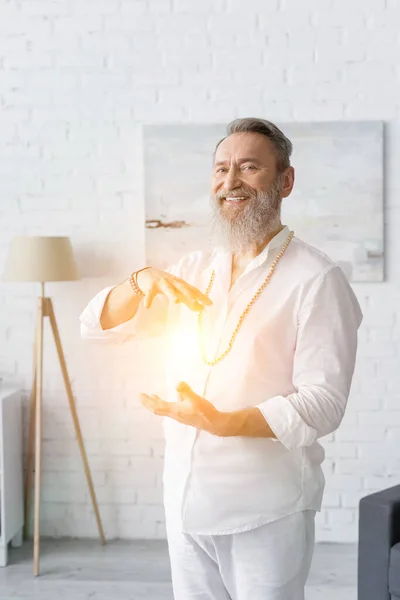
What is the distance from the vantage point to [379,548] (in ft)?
7.66

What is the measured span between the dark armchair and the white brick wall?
1.00 metres

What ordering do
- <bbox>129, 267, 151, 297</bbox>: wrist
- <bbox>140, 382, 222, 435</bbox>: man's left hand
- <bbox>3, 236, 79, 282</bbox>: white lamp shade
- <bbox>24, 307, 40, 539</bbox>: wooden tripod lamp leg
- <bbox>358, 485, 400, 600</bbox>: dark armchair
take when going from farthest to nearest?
<bbox>24, 307, 40, 539</bbox>: wooden tripod lamp leg
<bbox>3, 236, 79, 282</bbox>: white lamp shade
<bbox>358, 485, 400, 600</bbox>: dark armchair
<bbox>129, 267, 151, 297</bbox>: wrist
<bbox>140, 382, 222, 435</bbox>: man's left hand

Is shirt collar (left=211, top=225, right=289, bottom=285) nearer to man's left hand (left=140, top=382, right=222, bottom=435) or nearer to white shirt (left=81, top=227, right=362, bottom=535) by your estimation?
white shirt (left=81, top=227, right=362, bottom=535)

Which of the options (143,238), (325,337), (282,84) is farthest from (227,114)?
(325,337)

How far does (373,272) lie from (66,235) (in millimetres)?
1483

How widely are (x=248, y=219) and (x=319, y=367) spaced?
A: 1.24 ft

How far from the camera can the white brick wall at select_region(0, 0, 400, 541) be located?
10.6 feet

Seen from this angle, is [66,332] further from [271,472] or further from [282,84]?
[271,472]

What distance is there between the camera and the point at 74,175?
3391mm

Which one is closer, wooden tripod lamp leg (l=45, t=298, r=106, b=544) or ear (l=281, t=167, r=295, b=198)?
ear (l=281, t=167, r=295, b=198)

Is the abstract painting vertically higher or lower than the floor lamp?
higher

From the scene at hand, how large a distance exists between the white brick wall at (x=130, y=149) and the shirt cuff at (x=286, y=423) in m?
2.02

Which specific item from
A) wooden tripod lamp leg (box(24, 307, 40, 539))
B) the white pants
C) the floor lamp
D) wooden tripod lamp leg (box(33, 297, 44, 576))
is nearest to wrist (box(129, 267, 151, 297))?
the white pants

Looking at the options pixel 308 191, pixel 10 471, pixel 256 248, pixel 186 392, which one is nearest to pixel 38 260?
pixel 10 471
